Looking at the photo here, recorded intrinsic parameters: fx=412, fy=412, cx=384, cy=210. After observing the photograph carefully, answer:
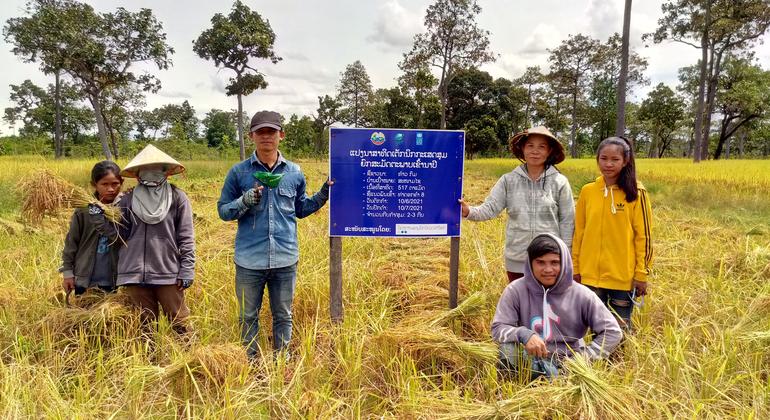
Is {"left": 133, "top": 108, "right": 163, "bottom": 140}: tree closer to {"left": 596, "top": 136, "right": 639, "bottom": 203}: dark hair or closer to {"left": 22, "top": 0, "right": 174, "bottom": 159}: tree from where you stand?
{"left": 22, "top": 0, "right": 174, "bottom": 159}: tree

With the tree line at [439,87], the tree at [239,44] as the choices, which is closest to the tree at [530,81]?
the tree line at [439,87]

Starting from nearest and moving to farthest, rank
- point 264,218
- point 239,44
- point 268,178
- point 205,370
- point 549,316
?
point 205,370
point 549,316
point 268,178
point 264,218
point 239,44

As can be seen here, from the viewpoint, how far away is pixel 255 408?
2.08 meters

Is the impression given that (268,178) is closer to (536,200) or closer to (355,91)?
(536,200)

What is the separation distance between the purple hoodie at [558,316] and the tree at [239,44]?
22.9m

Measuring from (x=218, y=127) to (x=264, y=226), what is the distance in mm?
53669

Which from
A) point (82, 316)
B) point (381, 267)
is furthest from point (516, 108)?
point (82, 316)

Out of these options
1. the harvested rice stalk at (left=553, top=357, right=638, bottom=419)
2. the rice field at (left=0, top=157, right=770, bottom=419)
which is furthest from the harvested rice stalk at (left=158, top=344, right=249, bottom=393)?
the harvested rice stalk at (left=553, top=357, right=638, bottom=419)

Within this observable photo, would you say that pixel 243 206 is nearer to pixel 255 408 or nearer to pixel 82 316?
pixel 255 408

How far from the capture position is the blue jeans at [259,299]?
2.75 metres

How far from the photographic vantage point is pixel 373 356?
2.55 m

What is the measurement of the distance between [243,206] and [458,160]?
159 cm

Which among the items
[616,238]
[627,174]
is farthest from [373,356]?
[627,174]

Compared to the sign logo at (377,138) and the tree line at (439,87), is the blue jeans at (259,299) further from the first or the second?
the tree line at (439,87)
